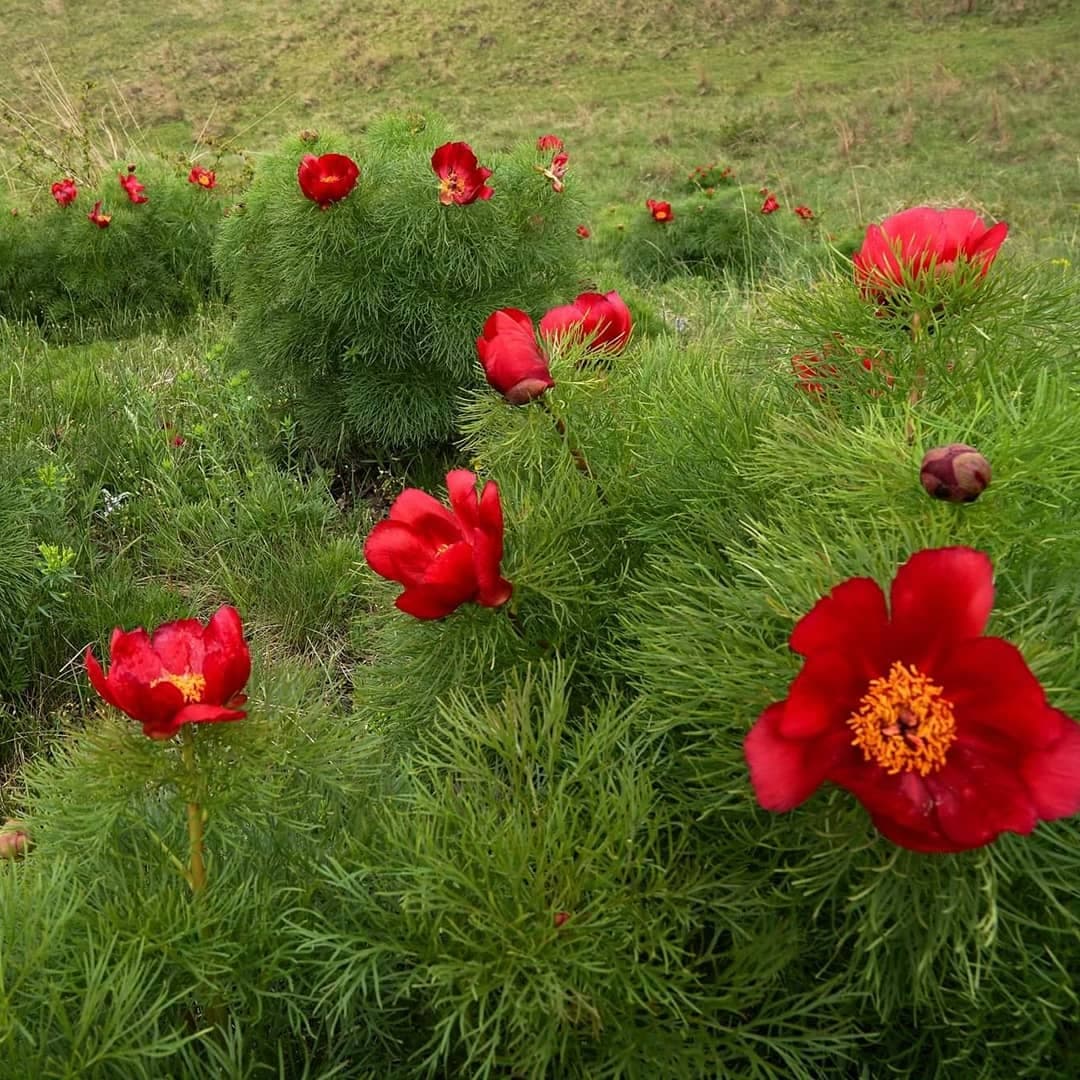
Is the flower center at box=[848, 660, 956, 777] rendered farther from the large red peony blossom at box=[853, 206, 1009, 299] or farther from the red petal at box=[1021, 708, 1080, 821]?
the large red peony blossom at box=[853, 206, 1009, 299]

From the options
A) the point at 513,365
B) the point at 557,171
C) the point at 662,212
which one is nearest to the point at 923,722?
the point at 513,365

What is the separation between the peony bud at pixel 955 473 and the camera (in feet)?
2.27

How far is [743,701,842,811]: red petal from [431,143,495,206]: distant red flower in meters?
2.00

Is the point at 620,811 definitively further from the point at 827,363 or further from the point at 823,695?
the point at 827,363

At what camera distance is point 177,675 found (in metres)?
0.90

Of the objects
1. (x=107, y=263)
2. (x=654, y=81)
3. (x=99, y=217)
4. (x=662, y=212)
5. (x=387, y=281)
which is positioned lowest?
(x=654, y=81)

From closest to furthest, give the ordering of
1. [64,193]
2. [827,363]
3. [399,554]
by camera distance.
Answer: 1. [399,554]
2. [827,363]
3. [64,193]

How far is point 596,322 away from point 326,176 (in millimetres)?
1466

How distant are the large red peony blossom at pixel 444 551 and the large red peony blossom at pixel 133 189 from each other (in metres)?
3.88

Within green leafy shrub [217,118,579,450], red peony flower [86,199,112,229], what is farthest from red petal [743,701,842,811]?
red peony flower [86,199,112,229]

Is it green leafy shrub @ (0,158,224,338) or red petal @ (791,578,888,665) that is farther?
green leafy shrub @ (0,158,224,338)

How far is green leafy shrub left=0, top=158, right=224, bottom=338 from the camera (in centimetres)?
419

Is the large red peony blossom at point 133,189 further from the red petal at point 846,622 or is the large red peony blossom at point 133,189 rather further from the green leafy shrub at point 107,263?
the red petal at point 846,622

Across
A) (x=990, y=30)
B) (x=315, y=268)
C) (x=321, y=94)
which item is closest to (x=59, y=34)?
(x=321, y=94)
